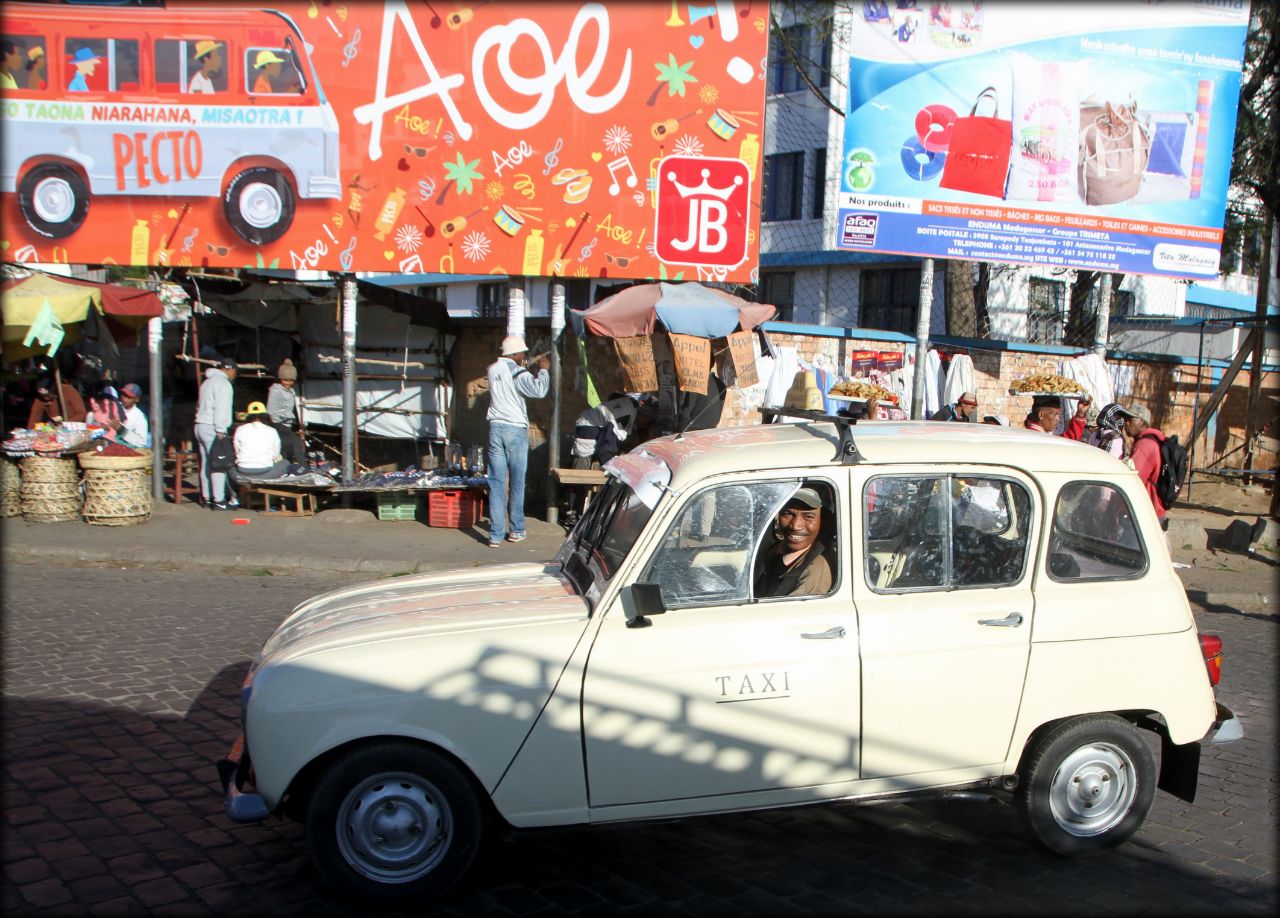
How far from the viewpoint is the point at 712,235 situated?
11766 millimetres

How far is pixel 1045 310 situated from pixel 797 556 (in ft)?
72.6

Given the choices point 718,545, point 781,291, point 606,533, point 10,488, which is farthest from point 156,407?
point 781,291

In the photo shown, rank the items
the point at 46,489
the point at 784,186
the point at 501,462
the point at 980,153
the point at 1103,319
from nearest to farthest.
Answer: the point at 501,462, the point at 46,489, the point at 980,153, the point at 1103,319, the point at 784,186

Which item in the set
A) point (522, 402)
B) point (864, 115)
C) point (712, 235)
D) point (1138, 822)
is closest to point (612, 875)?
point (1138, 822)

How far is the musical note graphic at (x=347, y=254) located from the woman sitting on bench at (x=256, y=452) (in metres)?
2.22

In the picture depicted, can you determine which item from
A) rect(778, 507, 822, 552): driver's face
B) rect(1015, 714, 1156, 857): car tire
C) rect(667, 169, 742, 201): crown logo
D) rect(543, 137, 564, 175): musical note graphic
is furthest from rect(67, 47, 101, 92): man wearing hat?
rect(1015, 714, 1156, 857): car tire

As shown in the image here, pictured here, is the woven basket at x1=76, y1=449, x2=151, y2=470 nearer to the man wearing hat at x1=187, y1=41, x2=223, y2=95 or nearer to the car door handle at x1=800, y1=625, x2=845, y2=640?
the man wearing hat at x1=187, y1=41, x2=223, y2=95

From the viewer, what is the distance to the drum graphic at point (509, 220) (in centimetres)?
1175

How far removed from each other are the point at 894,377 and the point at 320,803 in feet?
35.3

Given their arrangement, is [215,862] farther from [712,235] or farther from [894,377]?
[894,377]

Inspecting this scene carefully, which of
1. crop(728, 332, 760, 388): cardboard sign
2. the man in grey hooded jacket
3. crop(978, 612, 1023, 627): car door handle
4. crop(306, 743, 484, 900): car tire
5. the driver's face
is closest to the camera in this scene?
crop(306, 743, 484, 900): car tire

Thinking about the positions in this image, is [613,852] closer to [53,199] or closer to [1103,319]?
[53,199]

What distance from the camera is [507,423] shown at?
1064cm

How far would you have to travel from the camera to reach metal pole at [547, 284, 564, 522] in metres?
11.8
